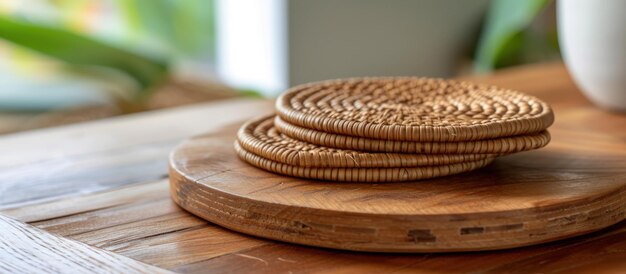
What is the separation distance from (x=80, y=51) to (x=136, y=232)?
1038 millimetres

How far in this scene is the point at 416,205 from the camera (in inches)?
21.9

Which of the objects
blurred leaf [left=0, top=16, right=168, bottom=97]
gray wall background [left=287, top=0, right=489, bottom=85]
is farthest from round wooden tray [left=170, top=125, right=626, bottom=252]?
gray wall background [left=287, top=0, right=489, bottom=85]

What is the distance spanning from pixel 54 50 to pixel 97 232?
39.9 inches

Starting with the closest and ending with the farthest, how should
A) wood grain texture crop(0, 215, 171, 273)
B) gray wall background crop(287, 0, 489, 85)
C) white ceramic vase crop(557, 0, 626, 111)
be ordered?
wood grain texture crop(0, 215, 171, 273) → white ceramic vase crop(557, 0, 626, 111) → gray wall background crop(287, 0, 489, 85)

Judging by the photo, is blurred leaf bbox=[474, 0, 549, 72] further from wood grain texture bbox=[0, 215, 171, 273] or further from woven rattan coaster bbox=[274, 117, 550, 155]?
wood grain texture bbox=[0, 215, 171, 273]

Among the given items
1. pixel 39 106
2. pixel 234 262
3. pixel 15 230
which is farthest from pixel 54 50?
pixel 234 262

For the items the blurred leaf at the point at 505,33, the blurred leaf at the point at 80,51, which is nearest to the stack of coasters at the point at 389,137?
the blurred leaf at the point at 80,51

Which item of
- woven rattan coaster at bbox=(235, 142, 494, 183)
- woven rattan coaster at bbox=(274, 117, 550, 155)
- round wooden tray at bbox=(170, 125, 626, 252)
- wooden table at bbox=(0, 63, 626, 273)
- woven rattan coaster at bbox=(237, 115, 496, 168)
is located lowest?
wooden table at bbox=(0, 63, 626, 273)

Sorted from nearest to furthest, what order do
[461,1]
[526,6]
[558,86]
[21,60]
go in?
1. [558,86]
2. [526,6]
3. [21,60]
4. [461,1]

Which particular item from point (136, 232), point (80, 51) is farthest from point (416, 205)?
point (80, 51)

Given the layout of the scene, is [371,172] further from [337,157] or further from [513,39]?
[513,39]

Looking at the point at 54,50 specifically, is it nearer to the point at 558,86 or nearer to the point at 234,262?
the point at 558,86

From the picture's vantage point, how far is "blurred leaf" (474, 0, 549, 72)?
1.86 m

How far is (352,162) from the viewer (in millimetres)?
598
